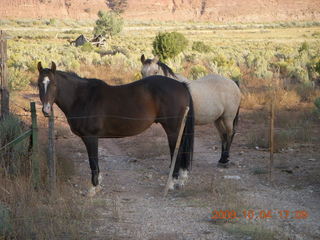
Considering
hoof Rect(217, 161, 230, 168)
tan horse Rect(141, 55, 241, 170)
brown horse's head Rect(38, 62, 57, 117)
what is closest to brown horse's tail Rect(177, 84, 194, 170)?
tan horse Rect(141, 55, 241, 170)

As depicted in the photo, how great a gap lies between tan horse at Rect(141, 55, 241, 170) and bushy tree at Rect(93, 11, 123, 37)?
3968 centimetres

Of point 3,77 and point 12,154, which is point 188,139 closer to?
point 12,154

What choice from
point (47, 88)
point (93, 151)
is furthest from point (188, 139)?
point (47, 88)

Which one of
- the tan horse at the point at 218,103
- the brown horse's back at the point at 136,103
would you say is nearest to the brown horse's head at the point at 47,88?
the brown horse's back at the point at 136,103

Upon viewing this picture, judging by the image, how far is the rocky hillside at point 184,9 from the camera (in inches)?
3612

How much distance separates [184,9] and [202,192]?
311 ft

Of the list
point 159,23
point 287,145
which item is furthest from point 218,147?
point 159,23

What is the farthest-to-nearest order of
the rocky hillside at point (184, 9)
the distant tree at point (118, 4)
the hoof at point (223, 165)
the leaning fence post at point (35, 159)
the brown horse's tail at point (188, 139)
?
the distant tree at point (118, 4)
the rocky hillside at point (184, 9)
the hoof at point (223, 165)
the brown horse's tail at point (188, 139)
the leaning fence post at point (35, 159)

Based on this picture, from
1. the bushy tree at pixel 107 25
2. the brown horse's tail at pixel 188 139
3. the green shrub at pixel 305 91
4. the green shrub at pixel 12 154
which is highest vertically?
the brown horse's tail at pixel 188 139

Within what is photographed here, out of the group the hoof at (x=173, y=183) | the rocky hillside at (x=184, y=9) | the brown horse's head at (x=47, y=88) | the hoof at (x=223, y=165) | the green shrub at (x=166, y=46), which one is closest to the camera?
the brown horse's head at (x=47, y=88)

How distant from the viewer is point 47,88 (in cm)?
625

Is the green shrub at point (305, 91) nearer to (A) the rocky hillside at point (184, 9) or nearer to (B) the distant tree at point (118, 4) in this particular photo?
(A) the rocky hillside at point (184, 9)

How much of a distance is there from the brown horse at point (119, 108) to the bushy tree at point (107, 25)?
41.0m

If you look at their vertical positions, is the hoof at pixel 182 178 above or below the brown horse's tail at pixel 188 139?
below
